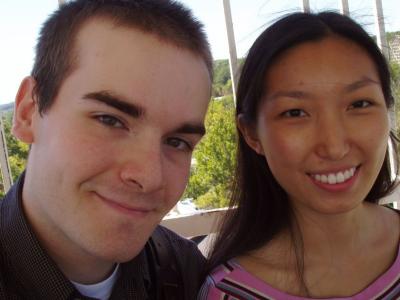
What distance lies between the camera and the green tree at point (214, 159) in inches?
86.7

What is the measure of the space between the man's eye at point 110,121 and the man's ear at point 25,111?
0.20 meters

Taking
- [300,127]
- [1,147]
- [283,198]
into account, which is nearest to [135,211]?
[300,127]

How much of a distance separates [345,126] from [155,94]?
505 mm

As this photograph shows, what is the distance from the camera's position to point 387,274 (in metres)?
1.16

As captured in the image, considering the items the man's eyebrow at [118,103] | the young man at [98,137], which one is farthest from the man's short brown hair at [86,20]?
the man's eyebrow at [118,103]

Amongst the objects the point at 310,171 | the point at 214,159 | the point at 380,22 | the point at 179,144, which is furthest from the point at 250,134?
the point at 380,22

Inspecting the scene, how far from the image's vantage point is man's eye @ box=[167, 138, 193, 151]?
91cm

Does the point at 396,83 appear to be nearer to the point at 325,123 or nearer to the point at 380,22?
the point at 325,123

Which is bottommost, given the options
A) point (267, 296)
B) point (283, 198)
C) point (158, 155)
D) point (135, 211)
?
point (267, 296)

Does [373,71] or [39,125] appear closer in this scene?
[39,125]

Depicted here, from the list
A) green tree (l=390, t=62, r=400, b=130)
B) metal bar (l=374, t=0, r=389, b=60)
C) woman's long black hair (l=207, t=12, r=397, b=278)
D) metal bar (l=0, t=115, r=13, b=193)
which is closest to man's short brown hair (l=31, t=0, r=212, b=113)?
woman's long black hair (l=207, t=12, r=397, b=278)

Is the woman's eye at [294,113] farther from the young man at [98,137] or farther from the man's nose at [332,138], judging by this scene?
the young man at [98,137]

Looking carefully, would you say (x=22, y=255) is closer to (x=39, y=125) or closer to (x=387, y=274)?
(x=39, y=125)

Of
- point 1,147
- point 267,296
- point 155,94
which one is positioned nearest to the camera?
point 155,94
